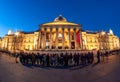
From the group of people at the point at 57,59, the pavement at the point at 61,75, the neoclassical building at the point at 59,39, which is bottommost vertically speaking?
the pavement at the point at 61,75

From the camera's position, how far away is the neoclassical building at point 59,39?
83312mm

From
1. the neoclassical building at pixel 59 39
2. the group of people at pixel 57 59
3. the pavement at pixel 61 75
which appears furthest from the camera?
the neoclassical building at pixel 59 39

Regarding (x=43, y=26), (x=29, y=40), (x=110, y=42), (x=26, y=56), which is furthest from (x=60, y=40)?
(x=26, y=56)

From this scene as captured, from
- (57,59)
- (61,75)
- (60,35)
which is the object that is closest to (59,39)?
(60,35)

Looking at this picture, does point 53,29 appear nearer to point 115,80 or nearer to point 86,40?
point 86,40

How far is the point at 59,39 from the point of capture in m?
87.5

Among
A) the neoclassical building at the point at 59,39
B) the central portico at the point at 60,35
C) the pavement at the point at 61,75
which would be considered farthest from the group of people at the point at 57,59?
the central portico at the point at 60,35

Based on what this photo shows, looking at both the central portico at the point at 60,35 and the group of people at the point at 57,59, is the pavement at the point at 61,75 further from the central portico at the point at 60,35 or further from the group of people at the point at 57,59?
the central portico at the point at 60,35

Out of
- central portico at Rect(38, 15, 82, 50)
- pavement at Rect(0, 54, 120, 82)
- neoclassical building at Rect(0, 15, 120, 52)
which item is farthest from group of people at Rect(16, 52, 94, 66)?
central portico at Rect(38, 15, 82, 50)

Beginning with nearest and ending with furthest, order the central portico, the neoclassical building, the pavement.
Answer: the pavement
the central portico
the neoclassical building

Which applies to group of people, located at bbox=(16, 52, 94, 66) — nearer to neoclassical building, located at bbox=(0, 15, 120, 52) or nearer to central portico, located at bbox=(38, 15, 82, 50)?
neoclassical building, located at bbox=(0, 15, 120, 52)

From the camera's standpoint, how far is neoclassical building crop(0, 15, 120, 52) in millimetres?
83312

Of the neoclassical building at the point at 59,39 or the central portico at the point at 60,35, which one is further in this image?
the neoclassical building at the point at 59,39

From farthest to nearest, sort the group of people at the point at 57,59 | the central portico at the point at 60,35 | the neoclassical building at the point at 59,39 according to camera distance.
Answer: the neoclassical building at the point at 59,39 < the central portico at the point at 60,35 < the group of people at the point at 57,59
